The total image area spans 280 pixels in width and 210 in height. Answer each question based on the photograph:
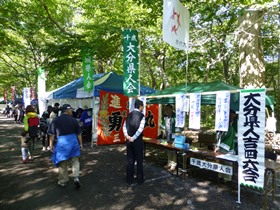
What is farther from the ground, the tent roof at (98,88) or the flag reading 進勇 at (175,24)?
the flag reading 進勇 at (175,24)

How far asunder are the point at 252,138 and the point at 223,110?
79cm

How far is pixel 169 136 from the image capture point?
641 centimetres

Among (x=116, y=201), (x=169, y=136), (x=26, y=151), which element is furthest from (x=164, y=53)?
(x=116, y=201)

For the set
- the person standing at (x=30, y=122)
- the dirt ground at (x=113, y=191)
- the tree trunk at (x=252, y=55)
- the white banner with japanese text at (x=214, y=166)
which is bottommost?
the dirt ground at (x=113, y=191)

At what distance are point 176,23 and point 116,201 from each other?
12.0 feet

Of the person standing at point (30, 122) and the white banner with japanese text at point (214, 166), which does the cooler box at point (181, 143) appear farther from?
the person standing at point (30, 122)

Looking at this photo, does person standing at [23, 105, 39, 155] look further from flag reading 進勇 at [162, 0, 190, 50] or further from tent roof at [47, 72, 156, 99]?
flag reading 進勇 at [162, 0, 190, 50]

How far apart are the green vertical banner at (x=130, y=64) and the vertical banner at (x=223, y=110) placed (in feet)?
10.9

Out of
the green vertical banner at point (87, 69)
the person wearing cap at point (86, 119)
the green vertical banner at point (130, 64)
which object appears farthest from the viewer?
the person wearing cap at point (86, 119)

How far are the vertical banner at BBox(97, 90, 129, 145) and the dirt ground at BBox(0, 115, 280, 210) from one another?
2.62 m

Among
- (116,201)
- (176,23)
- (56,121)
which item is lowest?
(116,201)

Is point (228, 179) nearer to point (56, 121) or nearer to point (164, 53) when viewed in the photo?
point (56, 121)

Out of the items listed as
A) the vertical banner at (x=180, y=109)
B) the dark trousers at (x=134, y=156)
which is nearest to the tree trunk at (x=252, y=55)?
the vertical banner at (x=180, y=109)

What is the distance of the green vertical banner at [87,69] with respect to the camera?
9.16 meters
